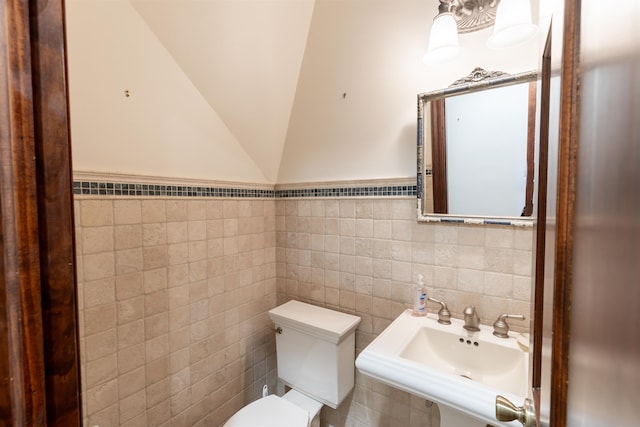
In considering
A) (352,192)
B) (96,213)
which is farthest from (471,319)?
(96,213)

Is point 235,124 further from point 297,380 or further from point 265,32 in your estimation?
point 297,380

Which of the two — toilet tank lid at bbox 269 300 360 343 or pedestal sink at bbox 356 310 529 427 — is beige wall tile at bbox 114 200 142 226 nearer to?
toilet tank lid at bbox 269 300 360 343

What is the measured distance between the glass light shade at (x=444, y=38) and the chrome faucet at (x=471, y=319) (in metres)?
1.06

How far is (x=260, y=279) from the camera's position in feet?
5.95

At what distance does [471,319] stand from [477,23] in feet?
4.08

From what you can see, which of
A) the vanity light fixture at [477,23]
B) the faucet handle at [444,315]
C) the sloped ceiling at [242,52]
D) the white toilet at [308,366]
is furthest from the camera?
the white toilet at [308,366]

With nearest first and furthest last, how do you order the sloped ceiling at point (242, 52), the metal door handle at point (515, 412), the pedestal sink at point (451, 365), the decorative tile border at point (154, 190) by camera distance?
the metal door handle at point (515, 412) < the pedestal sink at point (451, 365) < the decorative tile border at point (154, 190) < the sloped ceiling at point (242, 52)

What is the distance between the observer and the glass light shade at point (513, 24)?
3.06ft

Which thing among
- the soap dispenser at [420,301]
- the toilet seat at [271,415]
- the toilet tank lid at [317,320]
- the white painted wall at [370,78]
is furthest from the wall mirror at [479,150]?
the toilet seat at [271,415]

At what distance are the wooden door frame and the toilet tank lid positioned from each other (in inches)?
46.7

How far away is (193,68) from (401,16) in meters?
0.99

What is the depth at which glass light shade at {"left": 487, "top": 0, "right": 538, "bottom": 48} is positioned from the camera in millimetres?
934

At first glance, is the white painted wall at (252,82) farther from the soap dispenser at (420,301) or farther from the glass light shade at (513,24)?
the soap dispenser at (420,301)

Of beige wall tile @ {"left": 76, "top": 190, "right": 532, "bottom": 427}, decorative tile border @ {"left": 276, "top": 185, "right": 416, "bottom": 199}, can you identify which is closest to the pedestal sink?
beige wall tile @ {"left": 76, "top": 190, "right": 532, "bottom": 427}
